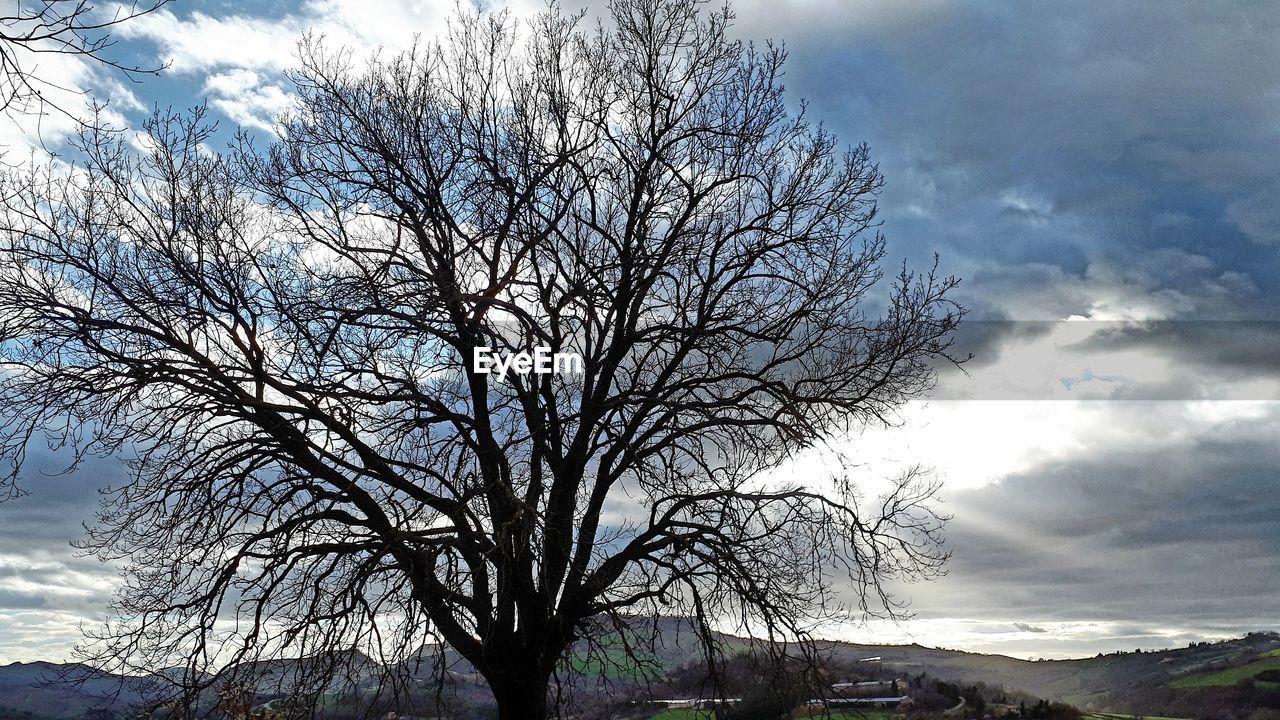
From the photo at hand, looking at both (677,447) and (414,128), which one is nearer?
(414,128)

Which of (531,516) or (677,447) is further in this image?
(677,447)

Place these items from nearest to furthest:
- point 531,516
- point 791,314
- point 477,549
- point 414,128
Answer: point 531,516 → point 477,549 → point 414,128 → point 791,314

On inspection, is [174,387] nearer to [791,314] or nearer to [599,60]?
[599,60]

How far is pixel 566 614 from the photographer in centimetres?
1159

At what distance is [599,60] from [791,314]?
4186 mm

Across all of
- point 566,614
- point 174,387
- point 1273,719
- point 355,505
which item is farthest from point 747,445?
point 1273,719

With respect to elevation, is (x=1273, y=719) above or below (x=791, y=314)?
below

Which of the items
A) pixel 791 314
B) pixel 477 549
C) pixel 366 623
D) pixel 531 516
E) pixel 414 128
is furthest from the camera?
pixel 791 314

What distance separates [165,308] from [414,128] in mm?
3652

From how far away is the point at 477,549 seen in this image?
1115 centimetres

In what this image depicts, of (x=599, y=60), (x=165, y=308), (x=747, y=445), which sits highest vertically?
(x=599, y=60)

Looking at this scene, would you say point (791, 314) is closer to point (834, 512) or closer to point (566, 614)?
point (834, 512)

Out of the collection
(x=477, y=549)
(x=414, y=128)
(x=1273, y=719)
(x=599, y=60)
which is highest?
(x=599, y=60)

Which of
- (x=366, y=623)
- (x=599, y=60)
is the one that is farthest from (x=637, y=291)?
(x=366, y=623)
